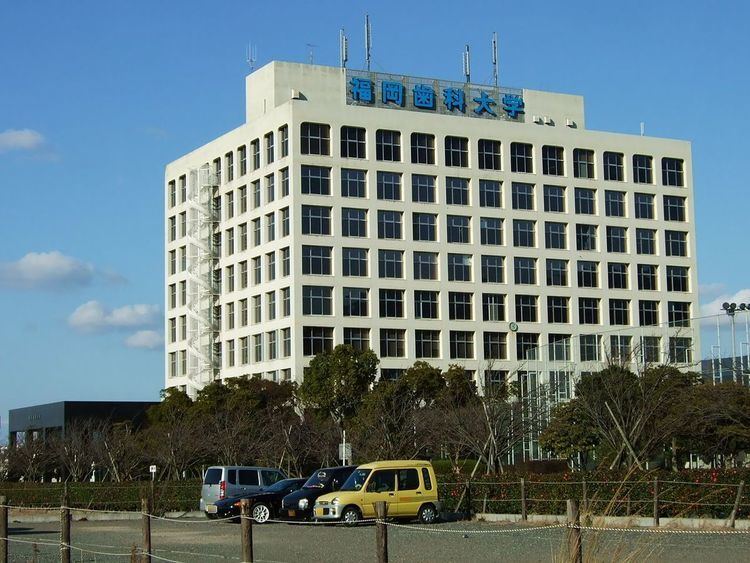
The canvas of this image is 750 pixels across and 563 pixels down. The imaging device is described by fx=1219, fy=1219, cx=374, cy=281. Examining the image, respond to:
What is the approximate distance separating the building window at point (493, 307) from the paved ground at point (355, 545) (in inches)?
2240

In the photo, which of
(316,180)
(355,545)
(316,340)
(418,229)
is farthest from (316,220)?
(355,545)

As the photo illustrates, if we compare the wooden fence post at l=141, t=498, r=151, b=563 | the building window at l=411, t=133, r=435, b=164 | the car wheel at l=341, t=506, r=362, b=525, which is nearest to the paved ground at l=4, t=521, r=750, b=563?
the car wheel at l=341, t=506, r=362, b=525

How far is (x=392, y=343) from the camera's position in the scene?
287 feet

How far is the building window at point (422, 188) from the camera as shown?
295ft

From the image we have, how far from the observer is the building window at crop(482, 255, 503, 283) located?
3607 inches

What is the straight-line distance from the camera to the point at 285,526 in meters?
35.3

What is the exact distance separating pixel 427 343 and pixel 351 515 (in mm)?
55741

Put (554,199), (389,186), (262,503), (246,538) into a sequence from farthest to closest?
(554,199) < (389,186) < (262,503) < (246,538)

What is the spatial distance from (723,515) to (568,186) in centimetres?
6725

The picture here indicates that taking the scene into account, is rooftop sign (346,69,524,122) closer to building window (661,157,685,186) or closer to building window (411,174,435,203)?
building window (411,174,435,203)

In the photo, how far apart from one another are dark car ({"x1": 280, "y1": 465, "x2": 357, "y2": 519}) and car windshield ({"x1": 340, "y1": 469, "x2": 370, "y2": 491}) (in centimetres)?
208

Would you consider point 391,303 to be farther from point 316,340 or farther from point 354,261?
point 316,340

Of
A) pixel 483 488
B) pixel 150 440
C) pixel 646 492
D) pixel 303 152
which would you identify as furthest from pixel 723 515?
pixel 303 152

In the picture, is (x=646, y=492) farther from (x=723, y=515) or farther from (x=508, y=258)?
(x=508, y=258)
